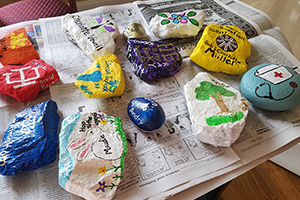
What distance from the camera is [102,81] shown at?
77 centimetres

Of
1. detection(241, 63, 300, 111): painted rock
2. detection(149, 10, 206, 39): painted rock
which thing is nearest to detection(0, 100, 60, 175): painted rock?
detection(149, 10, 206, 39): painted rock

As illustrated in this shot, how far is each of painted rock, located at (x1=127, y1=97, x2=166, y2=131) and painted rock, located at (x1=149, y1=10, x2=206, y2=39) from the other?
1.37 feet

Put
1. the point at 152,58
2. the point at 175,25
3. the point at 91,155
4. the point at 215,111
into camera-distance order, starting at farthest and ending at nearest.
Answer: the point at 175,25
the point at 152,58
the point at 215,111
the point at 91,155

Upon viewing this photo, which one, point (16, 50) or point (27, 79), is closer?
point (27, 79)

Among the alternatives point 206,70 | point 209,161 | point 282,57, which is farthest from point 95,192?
point 282,57

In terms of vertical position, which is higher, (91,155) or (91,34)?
(91,34)

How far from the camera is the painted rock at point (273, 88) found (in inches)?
29.3

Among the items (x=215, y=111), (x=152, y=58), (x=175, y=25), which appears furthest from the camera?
(x=175, y=25)

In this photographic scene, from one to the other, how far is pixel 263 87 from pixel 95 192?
65 centimetres

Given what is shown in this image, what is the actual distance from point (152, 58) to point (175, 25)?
0.77 feet

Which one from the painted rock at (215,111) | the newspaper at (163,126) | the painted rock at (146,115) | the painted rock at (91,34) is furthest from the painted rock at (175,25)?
the painted rock at (146,115)

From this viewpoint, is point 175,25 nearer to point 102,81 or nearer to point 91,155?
point 102,81

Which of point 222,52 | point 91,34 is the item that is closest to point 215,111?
point 222,52

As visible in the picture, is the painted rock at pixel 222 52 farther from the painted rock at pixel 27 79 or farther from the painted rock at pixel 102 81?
the painted rock at pixel 27 79
